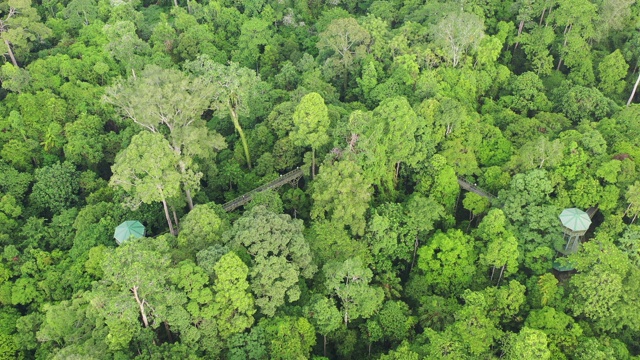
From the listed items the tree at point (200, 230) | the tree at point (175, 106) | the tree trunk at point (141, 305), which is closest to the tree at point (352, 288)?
the tree at point (200, 230)

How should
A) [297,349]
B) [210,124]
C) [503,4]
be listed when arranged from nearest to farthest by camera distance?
[297,349], [210,124], [503,4]

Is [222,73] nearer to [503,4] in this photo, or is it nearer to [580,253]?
[580,253]

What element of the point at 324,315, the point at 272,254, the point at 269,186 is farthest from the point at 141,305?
the point at 269,186

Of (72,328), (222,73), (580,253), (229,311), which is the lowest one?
(72,328)

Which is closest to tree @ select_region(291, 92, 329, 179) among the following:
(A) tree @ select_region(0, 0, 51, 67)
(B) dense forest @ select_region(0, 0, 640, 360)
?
(B) dense forest @ select_region(0, 0, 640, 360)

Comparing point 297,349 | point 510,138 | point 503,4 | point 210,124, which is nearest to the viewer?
point 297,349

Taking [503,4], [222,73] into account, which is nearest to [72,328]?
[222,73]

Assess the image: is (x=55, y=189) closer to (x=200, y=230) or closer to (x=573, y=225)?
(x=200, y=230)
